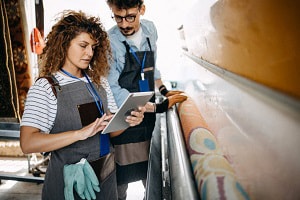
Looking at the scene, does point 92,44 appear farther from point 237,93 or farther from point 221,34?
point 237,93

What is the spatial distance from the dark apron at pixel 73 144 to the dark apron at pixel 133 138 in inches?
17.8

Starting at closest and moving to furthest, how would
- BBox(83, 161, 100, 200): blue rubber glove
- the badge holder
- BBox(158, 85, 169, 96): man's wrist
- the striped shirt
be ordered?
1. the striped shirt
2. BBox(83, 161, 100, 200): blue rubber glove
3. the badge holder
4. BBox(158, 85, 169, 96): man's wrist

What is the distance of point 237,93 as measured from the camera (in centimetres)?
74

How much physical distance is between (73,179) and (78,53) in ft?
2.17

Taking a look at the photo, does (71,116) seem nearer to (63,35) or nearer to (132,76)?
(63,35)

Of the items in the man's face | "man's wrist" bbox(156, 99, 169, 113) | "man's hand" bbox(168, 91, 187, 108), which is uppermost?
the man's face

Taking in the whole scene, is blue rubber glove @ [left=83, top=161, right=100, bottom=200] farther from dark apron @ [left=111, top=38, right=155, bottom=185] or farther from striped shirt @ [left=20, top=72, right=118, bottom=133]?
dark apron @ [left=111, top=38, right=155, bottom=185]

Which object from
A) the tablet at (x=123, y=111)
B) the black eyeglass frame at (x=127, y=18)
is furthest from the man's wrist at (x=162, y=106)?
the black eyeglass frame at (x=127, y=18)

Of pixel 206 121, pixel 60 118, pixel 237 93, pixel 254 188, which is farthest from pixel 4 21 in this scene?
pixel 254 188

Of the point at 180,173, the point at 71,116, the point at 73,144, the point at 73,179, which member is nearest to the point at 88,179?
the point at 73,179

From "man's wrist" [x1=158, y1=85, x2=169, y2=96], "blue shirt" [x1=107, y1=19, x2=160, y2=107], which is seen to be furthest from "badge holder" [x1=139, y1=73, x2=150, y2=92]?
"man's wrist" [x1=158, y1=85, x2=169, y2=96]

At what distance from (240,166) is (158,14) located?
270cm

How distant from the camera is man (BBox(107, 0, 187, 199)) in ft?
5.03

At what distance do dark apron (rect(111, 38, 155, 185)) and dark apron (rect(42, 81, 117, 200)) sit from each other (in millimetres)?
451
